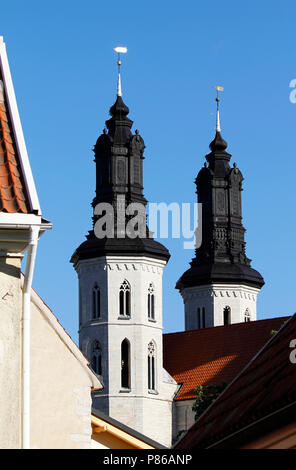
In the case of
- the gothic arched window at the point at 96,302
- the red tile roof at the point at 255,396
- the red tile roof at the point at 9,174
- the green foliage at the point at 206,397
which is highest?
the gothic arched window at the point at 96,302

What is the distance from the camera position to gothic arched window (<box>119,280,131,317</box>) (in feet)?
265

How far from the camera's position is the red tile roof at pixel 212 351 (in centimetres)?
8338

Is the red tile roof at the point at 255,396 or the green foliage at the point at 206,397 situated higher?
the green foliage at the point at 206,397

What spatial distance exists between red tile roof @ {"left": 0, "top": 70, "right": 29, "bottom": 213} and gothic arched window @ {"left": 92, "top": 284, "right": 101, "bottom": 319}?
6861 centimetres

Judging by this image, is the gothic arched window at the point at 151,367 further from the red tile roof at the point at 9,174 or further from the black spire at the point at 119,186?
the red tile roof at the point at 9,174

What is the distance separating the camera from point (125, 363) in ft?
263

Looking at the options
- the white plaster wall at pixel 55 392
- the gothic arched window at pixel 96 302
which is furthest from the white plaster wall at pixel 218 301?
the white plaster wall at pixel 55 392

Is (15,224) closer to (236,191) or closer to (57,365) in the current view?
(57,365)

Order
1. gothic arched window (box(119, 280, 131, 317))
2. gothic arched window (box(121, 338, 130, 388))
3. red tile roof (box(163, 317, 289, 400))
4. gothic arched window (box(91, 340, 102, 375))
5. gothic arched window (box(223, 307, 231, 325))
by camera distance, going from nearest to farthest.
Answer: gothic arched window (box(91, 340, 102, 375)), gothic arched window (box(121, 338, 130, 388)), gothic arched window (box(119, 280, 131, 317)), red tile roof (box(163, 317, 289, 400)), gothic arched window (box(223, 307, 231, 325))

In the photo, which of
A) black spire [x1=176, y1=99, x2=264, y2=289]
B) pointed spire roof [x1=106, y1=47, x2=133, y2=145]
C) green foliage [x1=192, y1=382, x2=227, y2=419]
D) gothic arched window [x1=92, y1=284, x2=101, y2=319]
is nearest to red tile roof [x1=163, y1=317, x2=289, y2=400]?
black spire [x1=176, y1=99, x2=264, y2=289]

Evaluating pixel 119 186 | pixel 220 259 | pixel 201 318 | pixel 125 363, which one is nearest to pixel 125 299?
pixel 125 363

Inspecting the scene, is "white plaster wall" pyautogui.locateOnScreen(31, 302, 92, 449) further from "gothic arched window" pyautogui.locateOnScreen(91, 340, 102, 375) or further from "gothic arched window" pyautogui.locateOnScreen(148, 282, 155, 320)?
"gothic arched window" pyautogui.locateOnScreen(148, 282, 155, 320)
